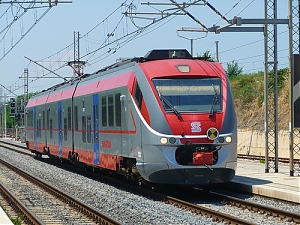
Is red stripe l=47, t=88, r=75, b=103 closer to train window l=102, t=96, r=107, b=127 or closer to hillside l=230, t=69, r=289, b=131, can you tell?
train window l=102, t=96, r=107, b=127

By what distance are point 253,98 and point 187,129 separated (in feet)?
142

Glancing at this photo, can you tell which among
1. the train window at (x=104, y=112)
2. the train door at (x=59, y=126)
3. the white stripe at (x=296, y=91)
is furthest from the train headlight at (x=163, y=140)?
the train door at (x=59, y=126)

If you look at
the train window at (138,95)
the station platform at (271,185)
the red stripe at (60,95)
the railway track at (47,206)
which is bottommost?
the railway track at (47,206)

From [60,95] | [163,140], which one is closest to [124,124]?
[163,140]

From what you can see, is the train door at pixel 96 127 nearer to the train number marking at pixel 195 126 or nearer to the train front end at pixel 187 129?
the train front end at pixel 187 129

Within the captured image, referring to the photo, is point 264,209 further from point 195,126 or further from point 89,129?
point 89,129

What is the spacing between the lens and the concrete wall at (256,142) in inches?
1287

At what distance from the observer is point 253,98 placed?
188ft

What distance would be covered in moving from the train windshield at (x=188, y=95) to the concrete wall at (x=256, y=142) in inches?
687

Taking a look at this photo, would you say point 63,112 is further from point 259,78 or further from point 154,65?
point 259,78

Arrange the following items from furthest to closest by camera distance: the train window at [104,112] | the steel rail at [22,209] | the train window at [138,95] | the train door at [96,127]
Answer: the train door at [96,127], the train window at [104,112], the train window at [138,95], the steel rail at [22,209]

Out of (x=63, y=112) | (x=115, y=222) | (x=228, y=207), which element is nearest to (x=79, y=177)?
(x=63, y=112)

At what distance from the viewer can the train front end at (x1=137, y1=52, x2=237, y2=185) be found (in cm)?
1464

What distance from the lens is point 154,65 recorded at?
51.8 ft
